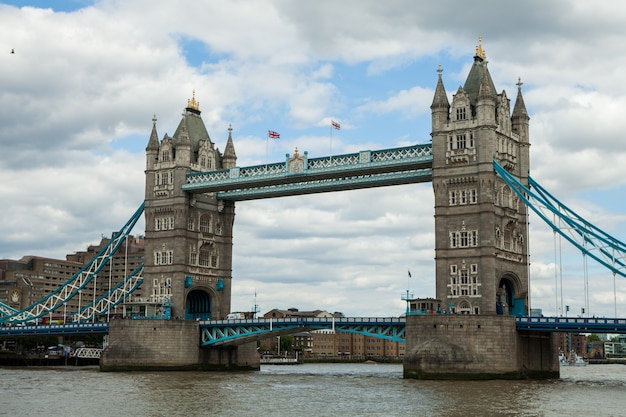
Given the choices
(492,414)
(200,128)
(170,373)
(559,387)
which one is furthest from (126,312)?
(492,414)

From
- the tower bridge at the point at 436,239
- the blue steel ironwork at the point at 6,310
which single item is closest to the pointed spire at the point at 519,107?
the tower bridge at the point at 436,239

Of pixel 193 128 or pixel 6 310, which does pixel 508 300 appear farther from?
pixel 6 310

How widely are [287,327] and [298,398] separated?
30.7 m

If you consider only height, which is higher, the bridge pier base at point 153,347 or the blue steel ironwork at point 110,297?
the blue steel ironwork at point 110,297

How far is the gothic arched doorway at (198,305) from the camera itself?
105750 mm

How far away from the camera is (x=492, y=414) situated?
162ft

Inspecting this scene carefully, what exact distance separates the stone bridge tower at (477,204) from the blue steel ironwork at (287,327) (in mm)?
5754

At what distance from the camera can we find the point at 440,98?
86438 millimetres

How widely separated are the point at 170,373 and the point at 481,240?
3327 centimetres

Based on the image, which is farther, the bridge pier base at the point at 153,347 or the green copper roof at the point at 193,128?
the green copper roof at the point at 193,128

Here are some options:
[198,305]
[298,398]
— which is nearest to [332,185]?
[198,305]

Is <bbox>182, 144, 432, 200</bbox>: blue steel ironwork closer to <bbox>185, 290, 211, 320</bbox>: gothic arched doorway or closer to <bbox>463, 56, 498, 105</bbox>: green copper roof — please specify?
<bbox>463, 56, 498, 105</bbox>: green copper roof

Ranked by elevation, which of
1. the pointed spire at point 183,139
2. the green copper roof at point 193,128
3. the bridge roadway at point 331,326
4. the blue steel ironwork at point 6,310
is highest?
the green copper roof at point 193,128

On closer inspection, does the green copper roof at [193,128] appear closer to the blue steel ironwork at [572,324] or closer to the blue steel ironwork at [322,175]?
the blue steel ironwork at [322,175]
